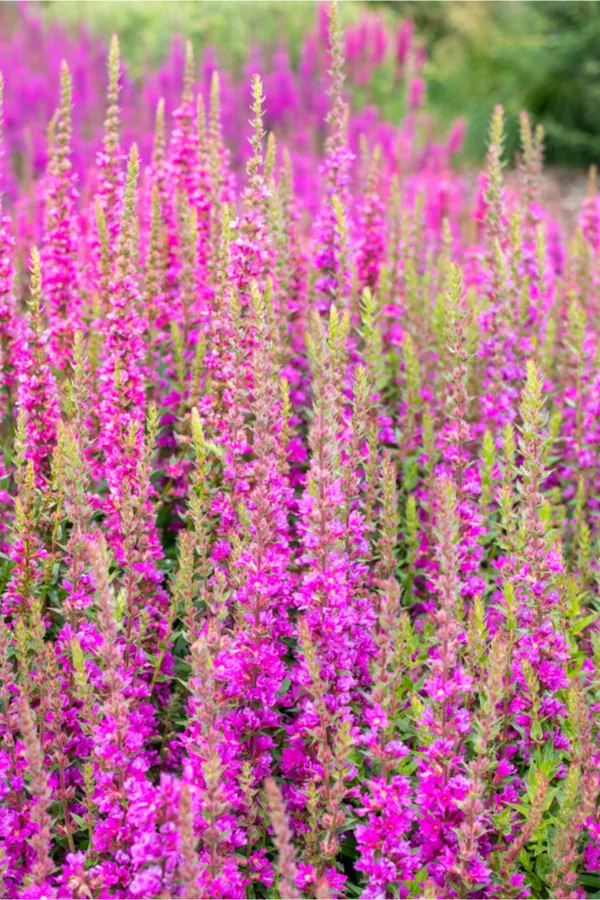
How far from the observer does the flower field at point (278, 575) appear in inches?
97.7

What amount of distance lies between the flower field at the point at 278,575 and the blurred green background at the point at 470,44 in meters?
8.58

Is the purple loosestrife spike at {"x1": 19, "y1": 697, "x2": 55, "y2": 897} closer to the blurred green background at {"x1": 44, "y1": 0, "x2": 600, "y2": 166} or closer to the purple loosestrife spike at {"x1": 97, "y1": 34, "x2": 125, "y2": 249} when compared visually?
the purple loosestrife spike at {"x1": 97, "y1": 34, "x2": 125, "y2": 249}

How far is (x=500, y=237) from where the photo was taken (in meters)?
4.56

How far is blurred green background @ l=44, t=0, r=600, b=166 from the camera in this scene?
12508 mm

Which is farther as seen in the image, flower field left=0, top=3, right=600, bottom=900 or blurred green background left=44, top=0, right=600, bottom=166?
blurred green background left=44, top=0, right=600, bottom=166

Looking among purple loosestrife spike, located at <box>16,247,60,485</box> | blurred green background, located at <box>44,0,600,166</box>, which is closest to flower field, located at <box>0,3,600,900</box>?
purple loosestrife spike, located at <box>16,247,60,485</box>

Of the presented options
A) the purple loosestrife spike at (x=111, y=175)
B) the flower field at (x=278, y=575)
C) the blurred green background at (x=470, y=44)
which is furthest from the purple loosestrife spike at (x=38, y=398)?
the blurred green background at (x=470, y=44)

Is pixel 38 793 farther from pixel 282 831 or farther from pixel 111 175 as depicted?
pixel 111 175

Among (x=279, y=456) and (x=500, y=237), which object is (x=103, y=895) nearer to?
(x=279, y=456)

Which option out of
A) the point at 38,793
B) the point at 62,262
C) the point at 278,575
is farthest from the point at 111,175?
the point at 38,793

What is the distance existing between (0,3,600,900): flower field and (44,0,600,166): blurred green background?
8.58m

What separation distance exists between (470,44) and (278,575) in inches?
537

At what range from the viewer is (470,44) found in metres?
14.9

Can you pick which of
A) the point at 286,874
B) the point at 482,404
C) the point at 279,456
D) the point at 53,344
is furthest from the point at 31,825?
the point at 482,404
